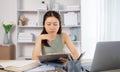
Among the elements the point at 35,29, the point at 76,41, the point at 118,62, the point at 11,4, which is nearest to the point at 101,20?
the point at 76,41

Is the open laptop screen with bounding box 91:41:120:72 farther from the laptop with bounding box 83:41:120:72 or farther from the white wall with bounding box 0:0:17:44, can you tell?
the white wall with bounding box 0:0:17:44

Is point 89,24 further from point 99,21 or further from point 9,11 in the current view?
point 9,11

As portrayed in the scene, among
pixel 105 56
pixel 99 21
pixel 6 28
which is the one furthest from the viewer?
pixel 6 28

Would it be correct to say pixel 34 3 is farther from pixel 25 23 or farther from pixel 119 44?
pixel 119 44

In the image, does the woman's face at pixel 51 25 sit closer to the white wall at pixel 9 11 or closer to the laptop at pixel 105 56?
the laptop at pixel 105 56

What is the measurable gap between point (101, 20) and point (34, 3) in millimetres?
1458

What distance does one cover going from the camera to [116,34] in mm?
3895

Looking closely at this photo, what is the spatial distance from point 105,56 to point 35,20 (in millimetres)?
3124

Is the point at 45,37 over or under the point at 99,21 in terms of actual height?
under

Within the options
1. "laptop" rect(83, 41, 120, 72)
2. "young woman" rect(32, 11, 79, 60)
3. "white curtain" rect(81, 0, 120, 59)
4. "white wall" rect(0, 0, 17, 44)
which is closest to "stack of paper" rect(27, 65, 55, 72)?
"laptop" rect(83, 41, 120, 72)

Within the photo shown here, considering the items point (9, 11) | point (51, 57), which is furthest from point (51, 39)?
point (9, 11)

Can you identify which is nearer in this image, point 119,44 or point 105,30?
point 119,44

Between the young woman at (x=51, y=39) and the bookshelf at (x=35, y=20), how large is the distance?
63.9 inches

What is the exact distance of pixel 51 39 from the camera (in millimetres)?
2402
